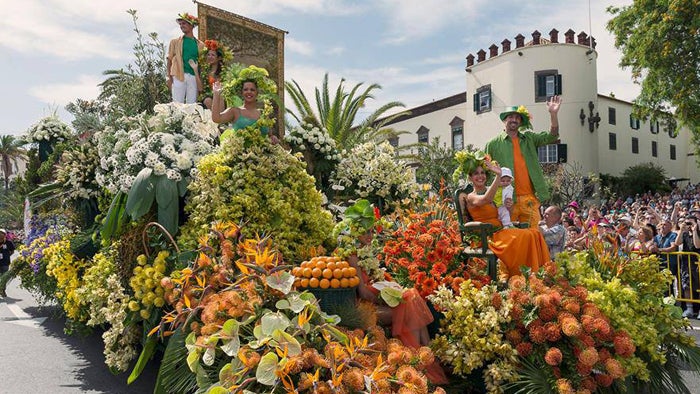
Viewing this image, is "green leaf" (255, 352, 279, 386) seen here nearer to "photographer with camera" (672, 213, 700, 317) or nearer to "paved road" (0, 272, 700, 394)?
"paved road" (0, 272, 700, 394)

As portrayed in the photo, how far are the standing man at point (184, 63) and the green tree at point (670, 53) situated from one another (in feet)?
54.6

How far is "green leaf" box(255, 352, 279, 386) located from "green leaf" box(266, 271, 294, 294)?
0.53 m

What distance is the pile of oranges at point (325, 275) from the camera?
345cm

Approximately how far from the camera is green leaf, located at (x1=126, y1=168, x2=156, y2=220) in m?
4.75

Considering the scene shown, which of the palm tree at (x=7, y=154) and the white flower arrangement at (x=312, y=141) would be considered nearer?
the white flower arrangement at (x=312, y=141)

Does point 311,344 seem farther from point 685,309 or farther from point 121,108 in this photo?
point 685,309

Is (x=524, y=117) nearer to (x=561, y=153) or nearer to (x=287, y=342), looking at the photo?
(x=287, y=342)

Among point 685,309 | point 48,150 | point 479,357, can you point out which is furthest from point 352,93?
point 479,357

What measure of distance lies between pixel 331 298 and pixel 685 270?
775 cm

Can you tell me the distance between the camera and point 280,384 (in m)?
2.74

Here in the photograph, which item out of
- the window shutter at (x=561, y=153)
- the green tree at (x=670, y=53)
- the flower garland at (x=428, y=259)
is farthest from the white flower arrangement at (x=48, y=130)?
the window shutter at (x=561, y=153)

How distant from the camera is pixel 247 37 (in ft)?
33.7

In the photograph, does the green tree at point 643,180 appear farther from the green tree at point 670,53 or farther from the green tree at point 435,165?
the green tree at point 670,53

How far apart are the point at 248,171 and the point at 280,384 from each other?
7.60ft
